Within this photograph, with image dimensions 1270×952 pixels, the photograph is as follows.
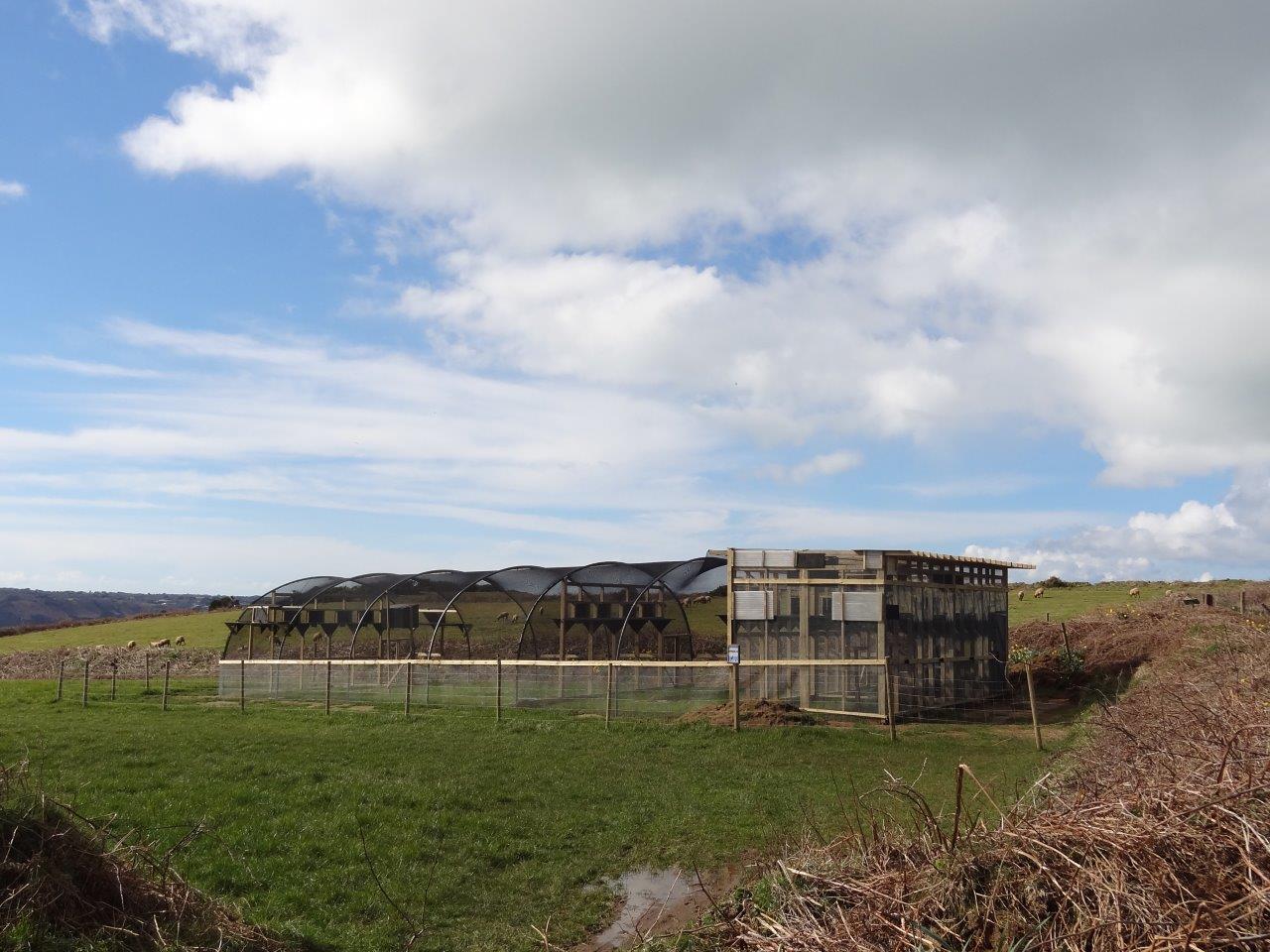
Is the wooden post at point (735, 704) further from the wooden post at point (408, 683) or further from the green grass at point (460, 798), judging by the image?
the wooden post at point (408, 683)

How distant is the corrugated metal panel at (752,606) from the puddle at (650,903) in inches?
463

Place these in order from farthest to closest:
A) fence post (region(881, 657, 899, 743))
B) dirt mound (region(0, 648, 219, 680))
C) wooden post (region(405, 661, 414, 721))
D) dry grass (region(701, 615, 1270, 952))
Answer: dirt mound (region(0, 648, 219, 680))
wooden post (region(405, 661, 414, 721))
fence post (region(881, 657, 899, 743))
dry grass (region(701, 615, 1270, 952))

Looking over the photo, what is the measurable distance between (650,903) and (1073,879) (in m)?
5.75

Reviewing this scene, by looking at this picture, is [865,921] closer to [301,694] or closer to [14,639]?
[301,694]

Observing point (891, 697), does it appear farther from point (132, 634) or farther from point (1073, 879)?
point (132, 634)

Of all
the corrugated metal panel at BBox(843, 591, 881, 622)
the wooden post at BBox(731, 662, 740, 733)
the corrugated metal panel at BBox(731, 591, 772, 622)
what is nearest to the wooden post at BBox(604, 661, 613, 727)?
the wooden post at BBox(731, 662, 740, 733)

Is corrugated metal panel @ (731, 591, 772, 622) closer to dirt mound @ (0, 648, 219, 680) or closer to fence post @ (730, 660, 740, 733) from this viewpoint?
fence post @ (730, 660, 740, 733)

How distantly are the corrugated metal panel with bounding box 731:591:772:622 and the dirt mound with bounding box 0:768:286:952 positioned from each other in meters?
15.4

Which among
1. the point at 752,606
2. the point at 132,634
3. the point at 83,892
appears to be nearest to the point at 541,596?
the point at 752,606

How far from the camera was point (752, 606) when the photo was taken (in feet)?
69.0

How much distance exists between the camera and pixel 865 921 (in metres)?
3.50

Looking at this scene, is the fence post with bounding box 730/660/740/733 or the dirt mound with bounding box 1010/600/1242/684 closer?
the fence post with bounding box 730/660/740/733

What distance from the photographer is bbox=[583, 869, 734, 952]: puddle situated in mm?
7559

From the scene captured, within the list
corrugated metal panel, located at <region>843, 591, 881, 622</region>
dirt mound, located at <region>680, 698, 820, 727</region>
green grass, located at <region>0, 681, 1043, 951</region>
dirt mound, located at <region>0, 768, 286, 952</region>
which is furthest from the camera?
corrugated metal panel, located at <region>843, 591, 881, 622</region>
